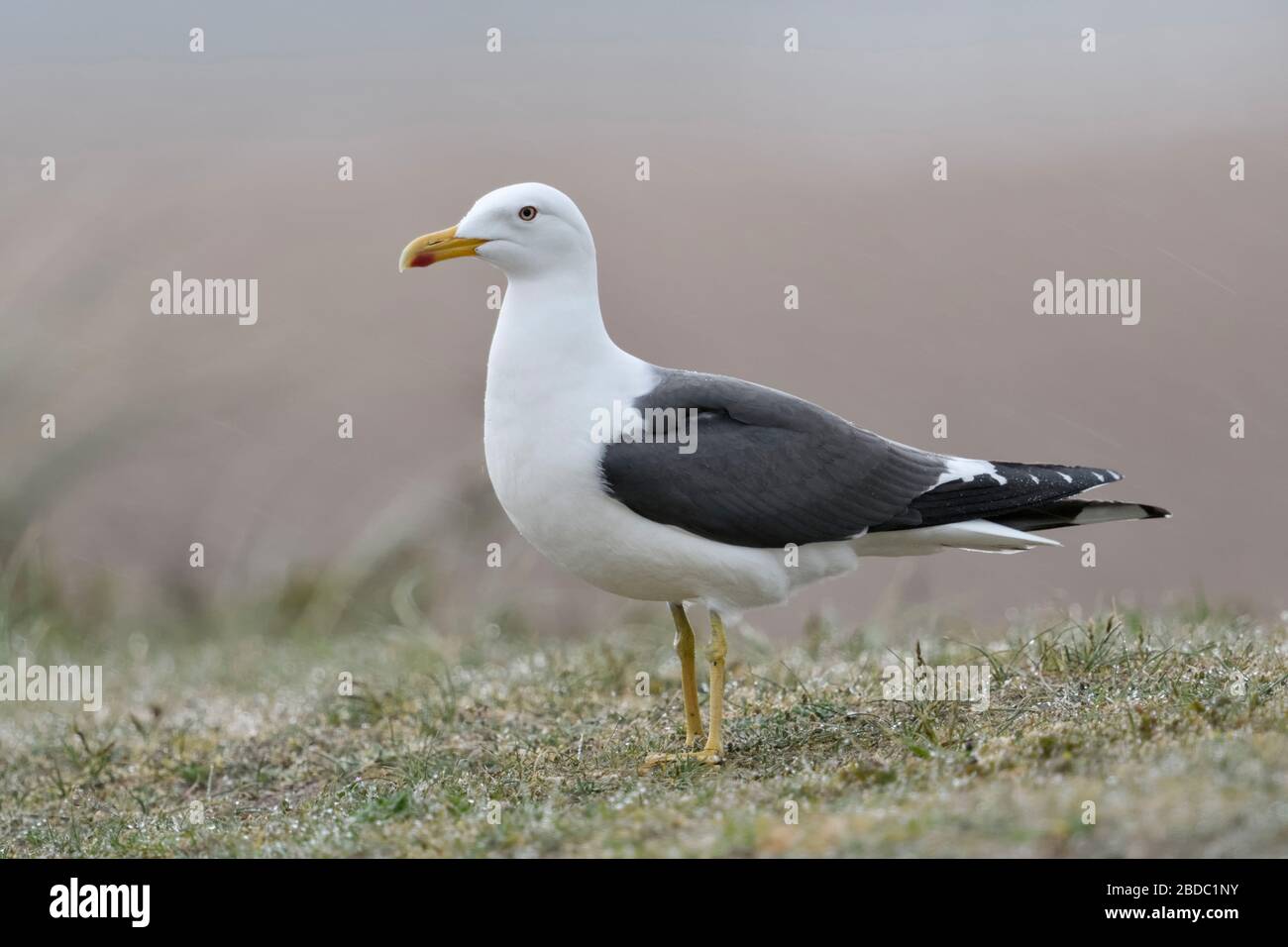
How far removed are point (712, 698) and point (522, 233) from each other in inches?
72.7

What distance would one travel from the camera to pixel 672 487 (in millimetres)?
5273

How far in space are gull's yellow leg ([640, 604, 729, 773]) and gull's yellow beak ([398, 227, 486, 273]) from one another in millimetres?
1604

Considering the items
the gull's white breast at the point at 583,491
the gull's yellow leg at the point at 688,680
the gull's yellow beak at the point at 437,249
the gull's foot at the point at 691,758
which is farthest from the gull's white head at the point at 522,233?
the gull's foot at the point at 691,758

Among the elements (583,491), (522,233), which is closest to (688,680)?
(583,491)

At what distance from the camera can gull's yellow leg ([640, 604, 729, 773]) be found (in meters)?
5.38

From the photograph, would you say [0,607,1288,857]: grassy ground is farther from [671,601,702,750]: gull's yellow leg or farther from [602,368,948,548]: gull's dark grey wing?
[602,368,948,548]: gull's dark grey wing

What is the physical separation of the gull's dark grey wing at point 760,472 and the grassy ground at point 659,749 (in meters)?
0.74

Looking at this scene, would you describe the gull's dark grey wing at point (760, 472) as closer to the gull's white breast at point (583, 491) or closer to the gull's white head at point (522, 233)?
the gull's white breast at point (583, 491)

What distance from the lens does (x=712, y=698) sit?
17.8 feet

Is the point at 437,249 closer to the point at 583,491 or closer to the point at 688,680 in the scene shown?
the point at 583,491

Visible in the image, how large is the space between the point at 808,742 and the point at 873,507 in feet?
2.94

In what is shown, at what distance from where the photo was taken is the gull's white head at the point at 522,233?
5609 millimetres

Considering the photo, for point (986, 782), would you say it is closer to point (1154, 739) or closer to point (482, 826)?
point (1154, 739)

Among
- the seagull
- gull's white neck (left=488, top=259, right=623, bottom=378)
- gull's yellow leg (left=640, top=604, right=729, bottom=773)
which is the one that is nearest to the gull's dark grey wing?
the seagull
